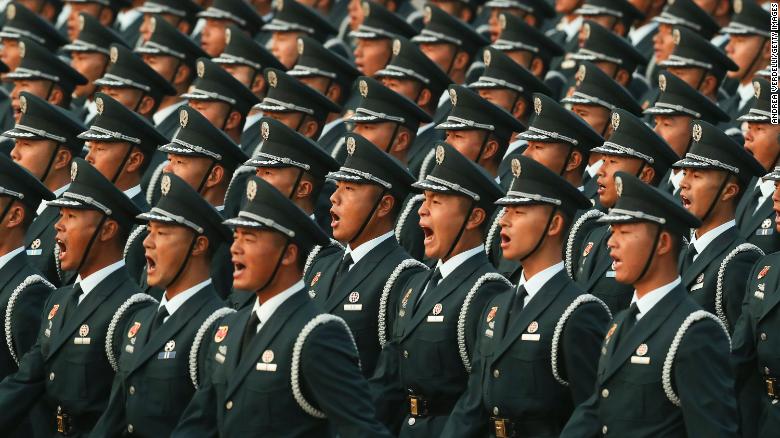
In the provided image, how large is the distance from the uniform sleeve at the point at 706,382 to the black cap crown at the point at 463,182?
210 centimetres

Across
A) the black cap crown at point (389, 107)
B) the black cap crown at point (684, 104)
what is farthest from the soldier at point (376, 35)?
the black cap crown at point (684, 104)

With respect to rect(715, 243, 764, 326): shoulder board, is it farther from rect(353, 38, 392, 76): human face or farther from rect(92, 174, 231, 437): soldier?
rect(353, 38, 392, 76): human face

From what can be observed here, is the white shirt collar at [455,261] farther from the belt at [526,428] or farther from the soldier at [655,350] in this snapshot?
the soldier at [655,350]

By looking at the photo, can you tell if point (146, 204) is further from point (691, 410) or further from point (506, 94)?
point (691, 410)

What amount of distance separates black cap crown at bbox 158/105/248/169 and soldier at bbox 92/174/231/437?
2312 millimetres

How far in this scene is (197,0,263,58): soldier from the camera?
17.1 meters

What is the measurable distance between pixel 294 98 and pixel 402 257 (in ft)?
10.2

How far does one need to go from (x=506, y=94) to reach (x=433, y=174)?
12.0ft

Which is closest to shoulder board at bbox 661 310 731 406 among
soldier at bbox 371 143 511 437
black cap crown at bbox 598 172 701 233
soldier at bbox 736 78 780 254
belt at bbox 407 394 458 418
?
black cap crown at bbox 598 172 701 233

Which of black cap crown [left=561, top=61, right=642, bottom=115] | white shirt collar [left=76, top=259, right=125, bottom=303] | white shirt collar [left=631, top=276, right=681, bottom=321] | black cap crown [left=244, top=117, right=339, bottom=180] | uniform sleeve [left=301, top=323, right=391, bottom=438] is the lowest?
white shirt collar [left=76, top=259, right=125, bottom=303]

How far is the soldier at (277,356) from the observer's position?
8.54 m

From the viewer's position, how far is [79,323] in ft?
33.3

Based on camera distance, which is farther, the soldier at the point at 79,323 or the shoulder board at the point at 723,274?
the shoulder board at the point at 723,274

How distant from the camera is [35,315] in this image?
10930mm
